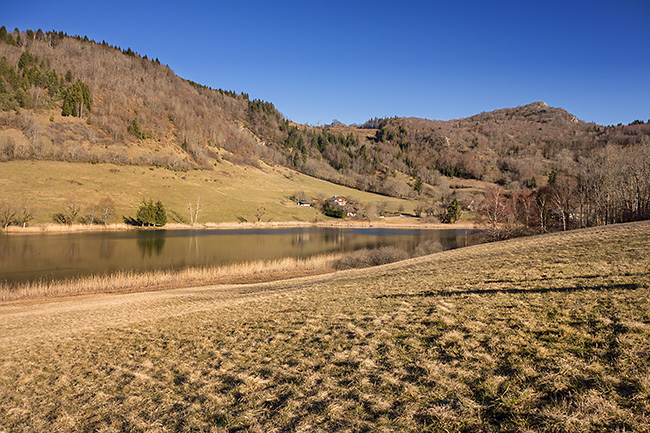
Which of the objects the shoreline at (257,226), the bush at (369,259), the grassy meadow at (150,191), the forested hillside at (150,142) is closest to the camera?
the bush at (369,259)

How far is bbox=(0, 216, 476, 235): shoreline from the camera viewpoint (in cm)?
6266

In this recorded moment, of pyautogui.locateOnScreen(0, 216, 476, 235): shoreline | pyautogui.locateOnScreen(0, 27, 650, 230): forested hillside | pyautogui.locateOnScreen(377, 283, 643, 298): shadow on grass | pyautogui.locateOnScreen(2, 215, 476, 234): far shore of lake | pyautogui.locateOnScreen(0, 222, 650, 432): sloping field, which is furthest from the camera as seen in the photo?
pyautogui.locateOnScreen(2, 215, 476, 234): far shore of lake

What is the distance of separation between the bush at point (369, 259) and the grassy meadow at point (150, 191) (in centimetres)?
5606

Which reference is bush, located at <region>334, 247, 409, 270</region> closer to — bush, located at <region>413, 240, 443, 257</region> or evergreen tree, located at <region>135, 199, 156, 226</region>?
bush, located at <region>413, 240, 443, 257</region>

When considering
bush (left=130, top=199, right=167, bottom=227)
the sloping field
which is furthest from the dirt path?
bush (left=130, top=199, right=167, bottom=227)

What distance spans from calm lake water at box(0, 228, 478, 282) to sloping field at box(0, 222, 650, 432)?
2712 centimetres

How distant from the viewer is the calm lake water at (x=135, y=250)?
3655 cm

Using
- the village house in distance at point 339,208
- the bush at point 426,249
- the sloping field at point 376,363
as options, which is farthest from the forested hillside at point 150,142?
the sloping field at point 376,363

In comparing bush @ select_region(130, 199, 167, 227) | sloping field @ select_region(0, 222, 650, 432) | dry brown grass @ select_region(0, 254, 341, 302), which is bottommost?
dry brown grass @ select_region(0, 254, 341, 302)

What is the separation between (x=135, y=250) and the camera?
4881 cm

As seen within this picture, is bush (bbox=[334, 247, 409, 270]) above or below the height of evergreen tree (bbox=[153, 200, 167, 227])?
below

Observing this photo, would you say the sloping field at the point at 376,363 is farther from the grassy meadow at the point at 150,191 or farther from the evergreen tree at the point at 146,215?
the grassy meadow at the point at 150,191

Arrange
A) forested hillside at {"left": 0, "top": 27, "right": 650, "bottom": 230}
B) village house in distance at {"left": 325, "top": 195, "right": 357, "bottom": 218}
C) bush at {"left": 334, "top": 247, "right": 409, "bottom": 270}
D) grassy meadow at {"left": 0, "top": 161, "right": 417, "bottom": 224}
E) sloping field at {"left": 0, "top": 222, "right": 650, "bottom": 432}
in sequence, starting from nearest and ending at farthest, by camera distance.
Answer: sloping field at {"left": 0, "top": 222, "right": 650, "bottom": 432} < bush at {"left": 334, "top": 247, "right": 409, "bottom": 270} < forested hillside at {"left": 0, "top": 27, "right": 650, "bottom": 230} < grassy meadow at {"left": 0, "top": 161, "right": 417, "bottom": 224} < village house in distance at {"left": 325, "top": 195, "right": 357, "bottom": 218}

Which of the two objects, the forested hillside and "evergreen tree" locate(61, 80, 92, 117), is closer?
the forested hillside
